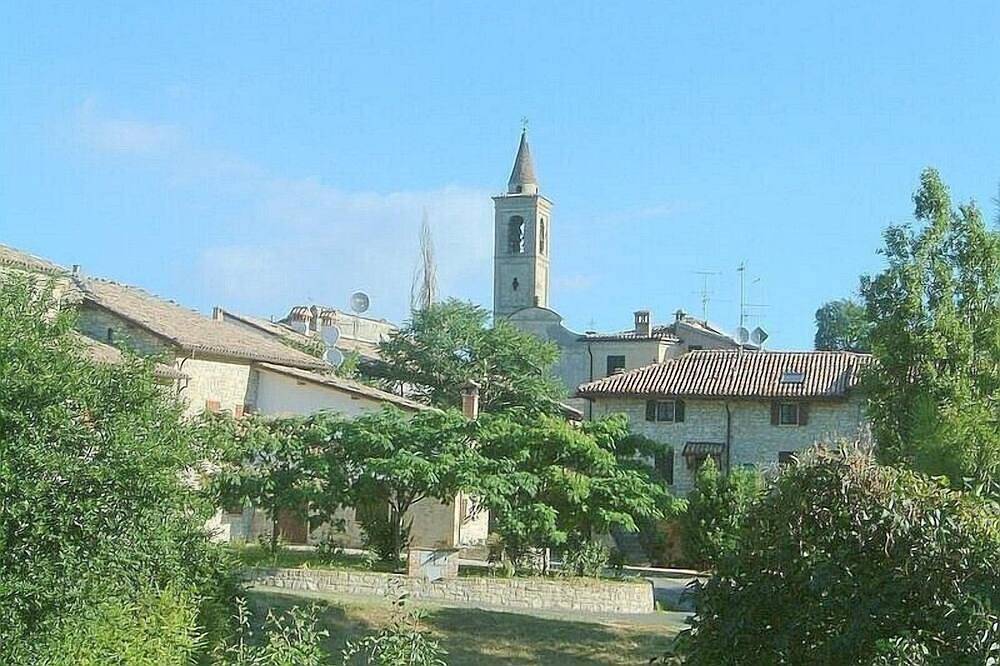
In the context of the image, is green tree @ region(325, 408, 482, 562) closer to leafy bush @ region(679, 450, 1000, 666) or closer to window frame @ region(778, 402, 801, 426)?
leafy bush @ region(679, 450, 1000, 666)

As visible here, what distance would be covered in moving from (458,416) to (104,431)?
47.8ft

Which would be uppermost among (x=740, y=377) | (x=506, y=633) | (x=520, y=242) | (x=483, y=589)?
(x=520, y=242)

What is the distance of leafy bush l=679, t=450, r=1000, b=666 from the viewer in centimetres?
919

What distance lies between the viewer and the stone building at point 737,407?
39594 millimetres

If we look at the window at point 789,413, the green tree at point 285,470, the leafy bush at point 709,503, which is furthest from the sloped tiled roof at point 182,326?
the window at point 789,413

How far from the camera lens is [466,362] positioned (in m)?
49.2

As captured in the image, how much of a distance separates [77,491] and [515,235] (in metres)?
73.0

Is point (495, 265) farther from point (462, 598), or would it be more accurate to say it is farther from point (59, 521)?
point (59, 521)

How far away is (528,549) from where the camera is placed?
25703 millimetres

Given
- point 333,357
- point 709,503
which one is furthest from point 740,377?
point 333,357

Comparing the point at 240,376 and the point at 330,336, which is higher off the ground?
the point at 330,336

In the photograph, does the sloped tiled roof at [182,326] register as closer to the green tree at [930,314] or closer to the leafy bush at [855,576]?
the green tree at [930,314]

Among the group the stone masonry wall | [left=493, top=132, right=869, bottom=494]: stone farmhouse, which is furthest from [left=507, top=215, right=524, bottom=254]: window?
the stone masonry wall

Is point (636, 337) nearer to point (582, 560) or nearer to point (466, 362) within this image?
point (466, 362)
